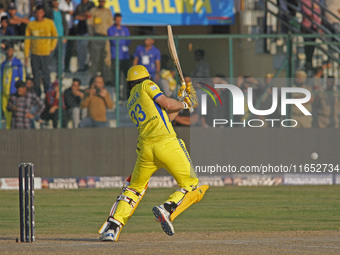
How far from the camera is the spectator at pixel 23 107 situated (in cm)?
2006

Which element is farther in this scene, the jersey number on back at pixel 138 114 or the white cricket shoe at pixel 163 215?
the jersey number on back at pixel 138 114

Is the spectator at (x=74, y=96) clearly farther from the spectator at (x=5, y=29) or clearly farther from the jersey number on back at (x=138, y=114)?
the jersey number on back at (x=138, y=114)

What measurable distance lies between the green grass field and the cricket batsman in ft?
7.34

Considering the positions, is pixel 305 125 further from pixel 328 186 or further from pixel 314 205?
pixel 314 205

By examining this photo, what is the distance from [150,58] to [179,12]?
5078 mm

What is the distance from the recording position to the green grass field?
14.2 metres

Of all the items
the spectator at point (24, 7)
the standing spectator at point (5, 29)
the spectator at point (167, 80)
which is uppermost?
the spectator at point (24, 7)

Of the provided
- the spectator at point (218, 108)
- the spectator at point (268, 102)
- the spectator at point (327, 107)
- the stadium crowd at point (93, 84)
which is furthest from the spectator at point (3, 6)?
the spectator at point (327, 107)

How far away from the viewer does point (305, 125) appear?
20.8 meters

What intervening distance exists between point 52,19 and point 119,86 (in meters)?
3.06

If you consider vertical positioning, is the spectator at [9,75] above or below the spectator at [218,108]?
above

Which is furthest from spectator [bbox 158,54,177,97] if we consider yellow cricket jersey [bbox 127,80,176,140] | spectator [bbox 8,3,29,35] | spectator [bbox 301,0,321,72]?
yellow cricket jersey [bbox 127,80,176,140]

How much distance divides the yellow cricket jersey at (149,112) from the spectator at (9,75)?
9055 millimetres

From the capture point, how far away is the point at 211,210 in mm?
16844
